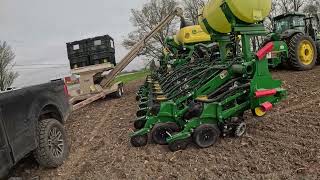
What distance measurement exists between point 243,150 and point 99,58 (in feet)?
27.3

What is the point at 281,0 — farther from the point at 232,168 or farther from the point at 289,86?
the point at 232,168

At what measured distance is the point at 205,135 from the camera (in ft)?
17.3

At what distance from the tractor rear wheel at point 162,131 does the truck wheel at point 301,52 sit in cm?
651

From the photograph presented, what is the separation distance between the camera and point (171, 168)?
470 cm

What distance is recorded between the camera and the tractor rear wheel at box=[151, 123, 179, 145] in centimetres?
558

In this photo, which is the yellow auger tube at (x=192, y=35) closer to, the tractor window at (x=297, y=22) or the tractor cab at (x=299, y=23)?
the tractor cab at (x=299, y=23)

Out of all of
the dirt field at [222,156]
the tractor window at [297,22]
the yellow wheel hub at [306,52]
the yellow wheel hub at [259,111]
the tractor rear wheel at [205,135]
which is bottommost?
the dirt field at [222,156]

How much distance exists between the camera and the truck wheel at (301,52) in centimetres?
1094

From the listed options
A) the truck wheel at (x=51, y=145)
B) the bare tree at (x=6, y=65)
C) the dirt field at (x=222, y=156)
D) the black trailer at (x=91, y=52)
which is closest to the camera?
the dirt field at (x=222, y=156)

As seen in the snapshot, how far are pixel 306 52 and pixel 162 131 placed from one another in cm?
731

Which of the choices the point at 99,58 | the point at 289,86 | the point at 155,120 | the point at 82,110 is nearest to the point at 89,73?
the point at 99,58

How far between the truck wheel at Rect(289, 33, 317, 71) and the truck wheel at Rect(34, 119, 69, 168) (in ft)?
24.6

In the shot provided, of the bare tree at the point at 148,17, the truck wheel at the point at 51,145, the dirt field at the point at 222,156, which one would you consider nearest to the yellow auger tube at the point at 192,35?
the dirt field at the point at 222,156

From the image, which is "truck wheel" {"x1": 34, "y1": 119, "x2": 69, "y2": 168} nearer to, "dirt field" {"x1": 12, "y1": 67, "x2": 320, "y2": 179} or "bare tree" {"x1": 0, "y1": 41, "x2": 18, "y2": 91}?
"dirt field" {"x1": 12, "y1": 67, "x2": 320, "y2": 179}
